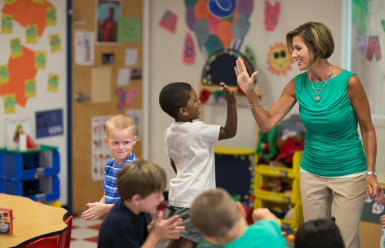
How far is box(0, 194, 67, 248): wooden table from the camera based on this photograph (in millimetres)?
2475

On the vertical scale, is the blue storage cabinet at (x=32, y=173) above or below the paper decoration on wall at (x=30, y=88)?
below

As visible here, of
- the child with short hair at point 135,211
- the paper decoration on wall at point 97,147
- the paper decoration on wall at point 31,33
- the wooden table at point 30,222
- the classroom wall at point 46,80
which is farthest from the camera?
the paper decoration on wall at point 97,147

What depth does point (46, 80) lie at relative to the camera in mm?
5035

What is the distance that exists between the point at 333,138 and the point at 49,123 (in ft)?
10.1

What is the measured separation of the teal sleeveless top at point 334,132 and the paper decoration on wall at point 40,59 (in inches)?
116

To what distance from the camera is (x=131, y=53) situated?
5660mm

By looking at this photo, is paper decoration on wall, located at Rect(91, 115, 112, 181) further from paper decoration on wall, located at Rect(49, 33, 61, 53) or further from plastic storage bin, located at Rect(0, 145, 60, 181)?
paper decoration on wall, located at Rect(49, 33, 61, 53)

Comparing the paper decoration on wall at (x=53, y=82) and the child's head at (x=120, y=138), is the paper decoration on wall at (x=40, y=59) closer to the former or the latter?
the paper decoration on wall at (x=53, y=82)

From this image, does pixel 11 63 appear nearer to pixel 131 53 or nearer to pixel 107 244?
pixel 131 53

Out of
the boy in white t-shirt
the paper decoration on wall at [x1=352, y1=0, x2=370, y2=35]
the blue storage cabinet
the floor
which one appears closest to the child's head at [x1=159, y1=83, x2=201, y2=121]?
the boy in white t-shirt

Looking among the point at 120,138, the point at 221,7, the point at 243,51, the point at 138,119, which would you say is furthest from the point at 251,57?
the point at 120,138

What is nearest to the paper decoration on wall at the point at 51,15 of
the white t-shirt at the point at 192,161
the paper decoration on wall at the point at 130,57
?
the paper decoration on wall at the point at 130,57

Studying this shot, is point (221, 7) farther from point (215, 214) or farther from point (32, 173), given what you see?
point (215, 214)

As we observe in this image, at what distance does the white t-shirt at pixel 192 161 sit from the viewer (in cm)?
261
